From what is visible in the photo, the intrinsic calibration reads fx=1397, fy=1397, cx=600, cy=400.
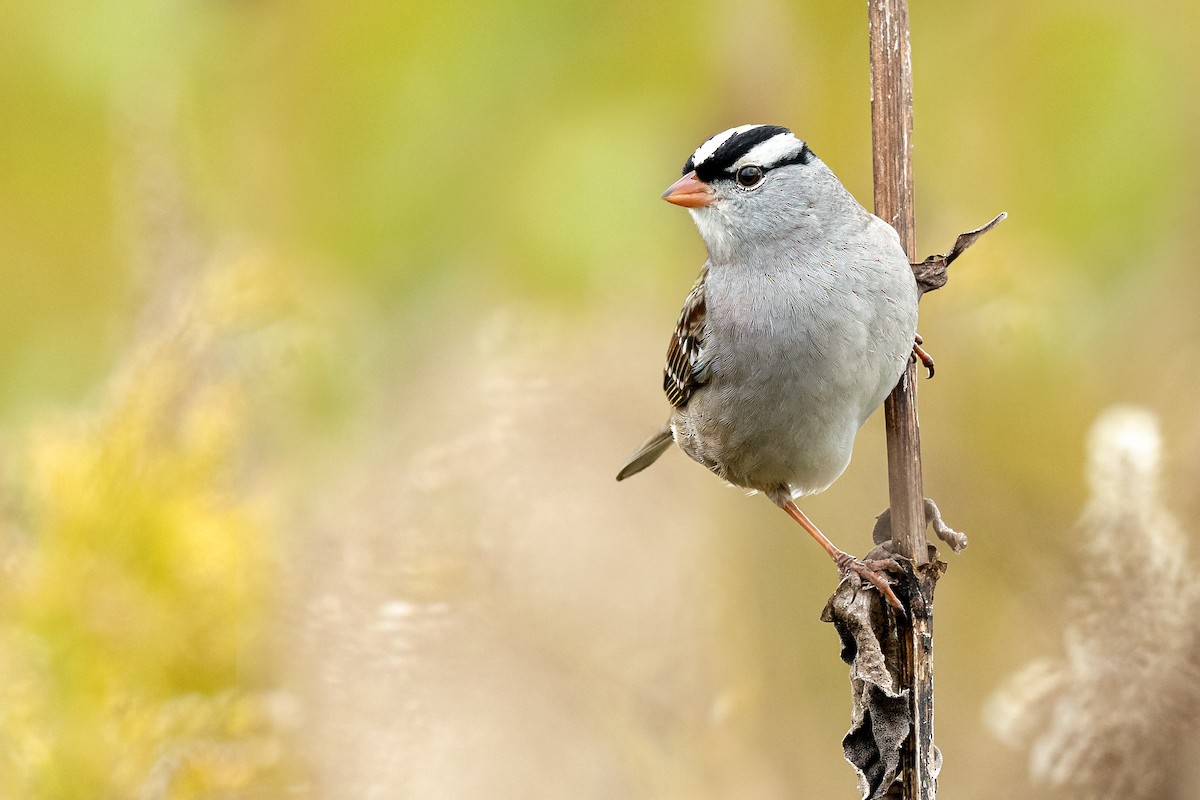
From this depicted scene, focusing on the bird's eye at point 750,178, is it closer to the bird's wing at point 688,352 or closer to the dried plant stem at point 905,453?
the bird's wing at point 688,352

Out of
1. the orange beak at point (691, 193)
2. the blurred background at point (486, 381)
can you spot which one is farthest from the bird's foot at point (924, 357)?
the orange beak at point (691, 193)

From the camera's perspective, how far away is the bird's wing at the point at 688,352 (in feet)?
9.89

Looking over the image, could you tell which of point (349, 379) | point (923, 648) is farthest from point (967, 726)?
point (349, 379)

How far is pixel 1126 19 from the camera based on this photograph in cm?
349

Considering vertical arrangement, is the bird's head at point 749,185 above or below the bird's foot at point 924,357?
above

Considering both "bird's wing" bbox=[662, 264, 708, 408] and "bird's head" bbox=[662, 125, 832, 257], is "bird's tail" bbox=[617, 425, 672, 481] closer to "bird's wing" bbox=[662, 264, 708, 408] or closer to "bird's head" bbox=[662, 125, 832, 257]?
"bird's wing" bbox=[662, 264, 708, 408]

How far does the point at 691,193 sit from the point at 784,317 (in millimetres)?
347

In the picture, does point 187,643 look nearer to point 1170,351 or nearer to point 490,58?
point 490,58

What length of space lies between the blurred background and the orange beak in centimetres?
34

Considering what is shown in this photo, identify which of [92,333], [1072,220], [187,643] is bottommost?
[187,643]

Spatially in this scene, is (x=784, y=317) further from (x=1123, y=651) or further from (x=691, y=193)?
(x=1123, y=651)

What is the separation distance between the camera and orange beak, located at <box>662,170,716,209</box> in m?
2.90

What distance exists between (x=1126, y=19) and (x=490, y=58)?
1594 mm

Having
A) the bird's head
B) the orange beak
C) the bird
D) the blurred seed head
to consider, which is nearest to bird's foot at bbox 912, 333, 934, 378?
the bird
